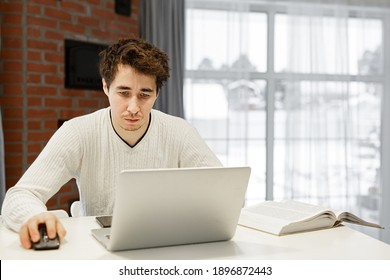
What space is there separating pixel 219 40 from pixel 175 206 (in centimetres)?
273

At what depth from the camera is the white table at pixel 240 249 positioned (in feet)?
3.60

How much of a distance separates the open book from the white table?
32mm

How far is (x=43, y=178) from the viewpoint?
1490 millimetres

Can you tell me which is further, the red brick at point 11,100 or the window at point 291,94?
the window at point 291,94

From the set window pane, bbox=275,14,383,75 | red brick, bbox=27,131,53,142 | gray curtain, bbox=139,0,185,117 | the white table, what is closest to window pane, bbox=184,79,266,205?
gray curtain, bbox=139,0,185,117

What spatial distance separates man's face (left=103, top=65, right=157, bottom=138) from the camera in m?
1.60

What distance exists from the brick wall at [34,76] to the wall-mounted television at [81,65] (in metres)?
0.04

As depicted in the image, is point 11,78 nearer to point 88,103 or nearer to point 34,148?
point 34,148

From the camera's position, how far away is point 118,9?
10.5 feet

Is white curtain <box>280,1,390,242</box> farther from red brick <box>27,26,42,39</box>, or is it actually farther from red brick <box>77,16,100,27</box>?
red brick <box>27,26,42,39</box>

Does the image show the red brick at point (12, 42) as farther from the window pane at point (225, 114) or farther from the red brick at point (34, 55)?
the window pane at point (225, 114)

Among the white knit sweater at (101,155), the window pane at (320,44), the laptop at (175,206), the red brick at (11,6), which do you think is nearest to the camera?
the laptop at (175,206)

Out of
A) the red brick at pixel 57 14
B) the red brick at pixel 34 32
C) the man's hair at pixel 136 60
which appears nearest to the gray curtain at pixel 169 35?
the red brick at pixel 57 14
